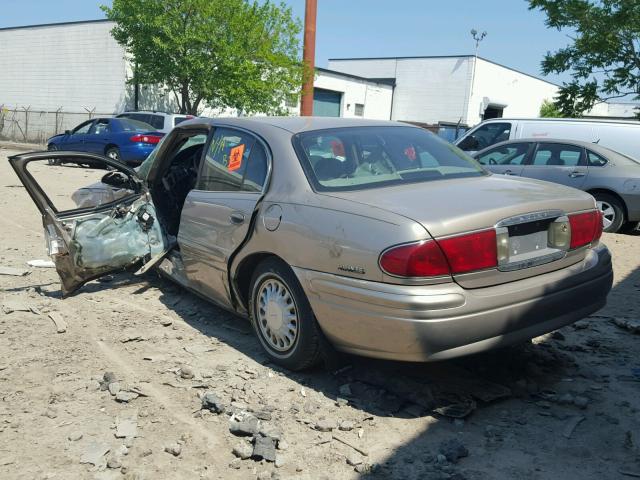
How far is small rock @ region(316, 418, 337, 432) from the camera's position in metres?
A: 3.30

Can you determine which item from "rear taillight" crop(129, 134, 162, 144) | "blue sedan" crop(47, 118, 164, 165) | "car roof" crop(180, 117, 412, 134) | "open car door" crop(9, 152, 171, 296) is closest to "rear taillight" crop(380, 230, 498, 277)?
"car roof" crop(180, 117, 412, 134)

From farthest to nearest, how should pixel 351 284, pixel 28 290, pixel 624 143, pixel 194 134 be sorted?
pixel 624 143, pixel 28 290, pixel 194 134, pixel 351 284

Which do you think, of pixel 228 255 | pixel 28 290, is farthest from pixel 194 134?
pixel 28 290

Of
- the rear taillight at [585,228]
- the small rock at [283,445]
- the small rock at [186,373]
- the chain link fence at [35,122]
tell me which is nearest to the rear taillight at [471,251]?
the rear taillight at [585,228]

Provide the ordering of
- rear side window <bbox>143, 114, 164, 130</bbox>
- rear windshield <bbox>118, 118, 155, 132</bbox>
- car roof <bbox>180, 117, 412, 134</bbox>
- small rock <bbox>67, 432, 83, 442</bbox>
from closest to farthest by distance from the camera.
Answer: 1. small rock <bbox>67, 432, 83, 442</bbox>
2. car roof <bbox>180, 117, 412, 134</bbox>
3. rear windshield <bbox>118, 118, 155, 132</bbox>
4. rear side window <bbox>143, 114, 164, 130</bbox>

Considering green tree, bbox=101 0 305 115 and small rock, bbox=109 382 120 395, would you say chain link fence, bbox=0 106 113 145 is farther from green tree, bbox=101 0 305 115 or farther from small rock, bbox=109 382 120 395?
small rock, bbox=109 382 120 395

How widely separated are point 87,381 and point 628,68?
15636mm

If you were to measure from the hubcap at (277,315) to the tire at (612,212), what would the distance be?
24.3 feet

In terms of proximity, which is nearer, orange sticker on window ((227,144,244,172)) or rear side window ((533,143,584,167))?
orange sticker on window ((227,144,244,172))

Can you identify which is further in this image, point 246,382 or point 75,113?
point 75,113

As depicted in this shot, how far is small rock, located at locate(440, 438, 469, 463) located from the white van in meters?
9.12

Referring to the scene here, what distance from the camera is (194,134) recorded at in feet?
17.0

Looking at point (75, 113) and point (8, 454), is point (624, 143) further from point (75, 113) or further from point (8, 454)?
point (75, 113)

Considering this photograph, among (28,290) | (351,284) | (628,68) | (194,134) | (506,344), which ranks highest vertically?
(628,68)
